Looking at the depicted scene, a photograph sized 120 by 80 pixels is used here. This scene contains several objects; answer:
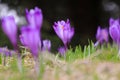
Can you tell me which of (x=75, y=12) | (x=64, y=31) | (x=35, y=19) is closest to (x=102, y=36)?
(x=64, y=31)

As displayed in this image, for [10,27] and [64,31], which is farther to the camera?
[64,31]

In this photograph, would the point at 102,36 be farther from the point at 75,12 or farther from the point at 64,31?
the point at 75,12

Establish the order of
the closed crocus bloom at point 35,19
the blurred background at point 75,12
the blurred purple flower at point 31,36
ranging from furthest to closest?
the blurred background at point 75,12, the closed crocus bloom at point 35,19, the blurred purple flower at point 31,36

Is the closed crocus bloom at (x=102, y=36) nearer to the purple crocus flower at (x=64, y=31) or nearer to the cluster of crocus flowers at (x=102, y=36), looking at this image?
the cluster of crocus flowers at (x=102, y=36)

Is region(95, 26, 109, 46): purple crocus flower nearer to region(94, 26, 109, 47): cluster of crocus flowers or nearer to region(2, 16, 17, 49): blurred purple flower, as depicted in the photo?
region(94, 26, 109, 47): cluster of crocus flowers

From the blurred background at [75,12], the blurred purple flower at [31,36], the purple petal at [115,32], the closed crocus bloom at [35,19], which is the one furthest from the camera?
the blurred background at [75,12]

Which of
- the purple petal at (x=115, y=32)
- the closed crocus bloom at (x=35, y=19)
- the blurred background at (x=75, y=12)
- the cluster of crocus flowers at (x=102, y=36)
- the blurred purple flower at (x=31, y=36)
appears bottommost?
the blurred background at (x=75, y=12)

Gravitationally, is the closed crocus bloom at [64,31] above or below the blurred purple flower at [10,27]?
below

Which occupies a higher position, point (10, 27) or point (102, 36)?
point (10, 27)

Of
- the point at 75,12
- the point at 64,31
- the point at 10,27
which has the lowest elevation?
the point at 75,12

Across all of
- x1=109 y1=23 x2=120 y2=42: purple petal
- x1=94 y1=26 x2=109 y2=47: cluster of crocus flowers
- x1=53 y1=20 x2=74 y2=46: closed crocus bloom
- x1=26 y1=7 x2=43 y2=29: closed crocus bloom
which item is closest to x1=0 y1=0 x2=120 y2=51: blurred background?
x1=94 y1=26 x2=109 y2=47: cluster of crocus flowers

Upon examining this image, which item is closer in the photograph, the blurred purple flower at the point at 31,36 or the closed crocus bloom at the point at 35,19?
the blurred purple flower at the point at 31,36

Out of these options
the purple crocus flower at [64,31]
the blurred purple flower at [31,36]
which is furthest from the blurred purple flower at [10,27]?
the purple crocus flower at [64,31]
